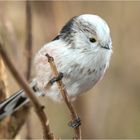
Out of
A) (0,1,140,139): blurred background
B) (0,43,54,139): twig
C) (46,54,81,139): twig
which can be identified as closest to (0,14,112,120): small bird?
(46,54,81,139): twig

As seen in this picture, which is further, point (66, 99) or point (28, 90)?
point (66, 99)

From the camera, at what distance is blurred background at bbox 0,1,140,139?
8.61ft

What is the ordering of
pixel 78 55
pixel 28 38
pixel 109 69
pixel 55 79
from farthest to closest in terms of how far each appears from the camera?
pixel 109 69 < pixel 28 38 < pixel 78 55 < pixel 55 79

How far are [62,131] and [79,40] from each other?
1332mm

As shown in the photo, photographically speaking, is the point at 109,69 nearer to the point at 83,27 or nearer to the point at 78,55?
the point at 78,55

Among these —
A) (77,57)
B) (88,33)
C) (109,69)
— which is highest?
(88,33)

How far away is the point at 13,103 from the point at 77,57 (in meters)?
0.49

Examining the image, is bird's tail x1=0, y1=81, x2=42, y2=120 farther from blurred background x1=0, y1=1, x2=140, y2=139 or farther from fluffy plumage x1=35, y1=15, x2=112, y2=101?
blurred background x1=0, y1=1, x2=140, y2=139

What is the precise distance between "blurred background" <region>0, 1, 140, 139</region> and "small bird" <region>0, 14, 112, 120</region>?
583 mm

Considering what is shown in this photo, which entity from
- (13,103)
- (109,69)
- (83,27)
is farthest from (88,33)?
(109,69)

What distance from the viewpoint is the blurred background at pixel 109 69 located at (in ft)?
8.61

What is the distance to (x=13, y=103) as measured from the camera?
2.08 m

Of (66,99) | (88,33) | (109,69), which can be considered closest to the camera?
(66,99)

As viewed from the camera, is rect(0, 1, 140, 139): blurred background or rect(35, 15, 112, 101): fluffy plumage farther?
rect(0, 1, 140, 139): blurred background
